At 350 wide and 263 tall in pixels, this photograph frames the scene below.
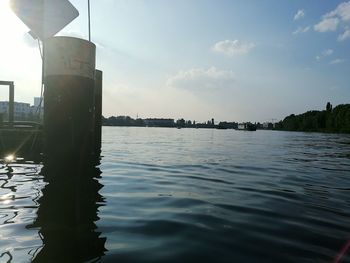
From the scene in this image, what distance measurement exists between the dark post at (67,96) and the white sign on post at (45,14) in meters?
1.05

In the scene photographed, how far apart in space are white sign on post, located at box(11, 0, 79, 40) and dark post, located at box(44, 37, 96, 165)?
105cm

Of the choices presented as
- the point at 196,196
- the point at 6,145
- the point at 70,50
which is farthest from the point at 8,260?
the point at 6,145

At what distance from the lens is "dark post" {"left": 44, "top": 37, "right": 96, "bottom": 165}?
23.0 feet

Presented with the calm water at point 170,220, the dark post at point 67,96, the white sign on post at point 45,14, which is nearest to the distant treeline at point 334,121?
the calm water at point 170,220

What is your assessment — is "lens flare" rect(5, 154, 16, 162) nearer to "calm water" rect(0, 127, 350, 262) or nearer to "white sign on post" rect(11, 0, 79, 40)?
"calm water" rect(0, 127, 350, 262)

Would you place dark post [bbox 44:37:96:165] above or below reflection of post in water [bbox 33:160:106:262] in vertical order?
above

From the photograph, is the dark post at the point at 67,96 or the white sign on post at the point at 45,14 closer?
the dark post at the point at 67,96

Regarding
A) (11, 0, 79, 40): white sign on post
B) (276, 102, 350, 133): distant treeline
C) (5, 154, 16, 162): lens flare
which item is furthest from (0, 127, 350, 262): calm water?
(276, 102, 350, 133): distant treeline

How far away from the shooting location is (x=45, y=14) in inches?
306

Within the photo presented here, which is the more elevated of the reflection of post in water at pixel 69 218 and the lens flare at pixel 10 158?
the reflection of post in water at pixel 69 218

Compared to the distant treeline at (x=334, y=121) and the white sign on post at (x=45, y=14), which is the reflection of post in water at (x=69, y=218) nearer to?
the white sign on post at (x=45, y=14)

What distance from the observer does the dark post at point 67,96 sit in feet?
23.0

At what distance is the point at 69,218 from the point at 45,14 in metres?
4.53

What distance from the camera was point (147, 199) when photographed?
25.4ft
